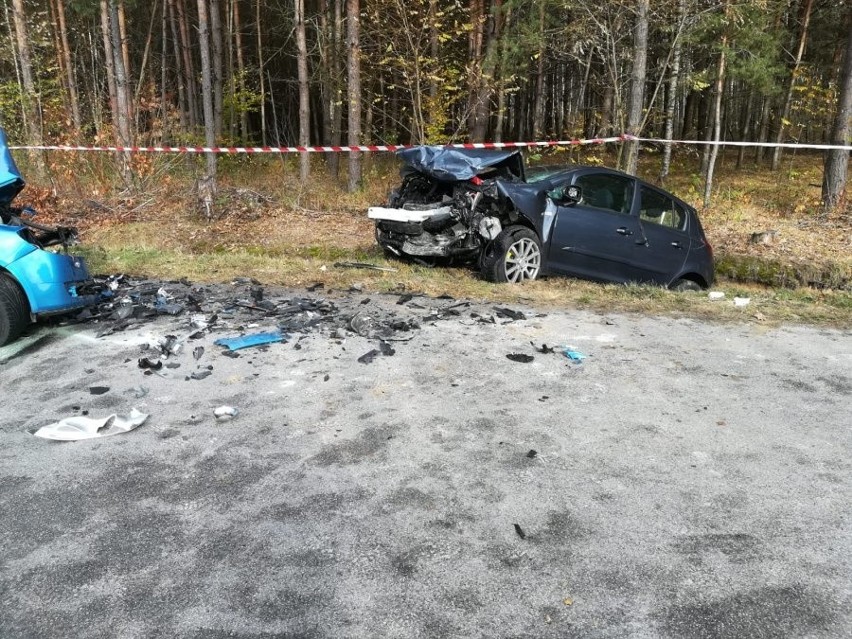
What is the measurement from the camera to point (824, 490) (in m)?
3.17

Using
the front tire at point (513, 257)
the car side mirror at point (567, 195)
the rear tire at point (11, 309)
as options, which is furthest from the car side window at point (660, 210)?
the rear tire at point (11, 309)

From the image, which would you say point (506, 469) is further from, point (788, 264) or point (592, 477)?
point (788, 264)

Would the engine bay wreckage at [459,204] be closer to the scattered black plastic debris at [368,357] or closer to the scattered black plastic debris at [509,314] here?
the scattered black plastic debris at [509,314]

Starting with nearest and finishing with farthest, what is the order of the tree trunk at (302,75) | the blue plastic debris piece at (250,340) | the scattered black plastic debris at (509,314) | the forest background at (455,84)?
1. the blue plastic debris piece at (250,340)
2. the scattered black plastic debris at (509,314)
3. the forest background at (455,84)
4. the tree trunk at (302,75)

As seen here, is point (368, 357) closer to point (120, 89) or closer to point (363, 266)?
point (363, 266)

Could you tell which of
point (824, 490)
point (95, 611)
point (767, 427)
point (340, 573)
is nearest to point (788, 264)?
point (767, 427)

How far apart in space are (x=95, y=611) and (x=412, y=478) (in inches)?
60.0

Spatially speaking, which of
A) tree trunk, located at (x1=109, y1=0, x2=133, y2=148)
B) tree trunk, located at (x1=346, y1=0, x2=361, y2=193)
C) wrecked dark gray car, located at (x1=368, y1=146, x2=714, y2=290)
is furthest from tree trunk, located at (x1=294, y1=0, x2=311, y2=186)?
wrecked dark gray car, located at (x1=368, y1=146, x2=714, y2=290)

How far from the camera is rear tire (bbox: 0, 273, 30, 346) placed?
17.6 ft

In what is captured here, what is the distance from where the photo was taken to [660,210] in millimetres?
8438

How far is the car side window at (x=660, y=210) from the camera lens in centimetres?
823

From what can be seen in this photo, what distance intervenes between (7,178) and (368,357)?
12.4 ft

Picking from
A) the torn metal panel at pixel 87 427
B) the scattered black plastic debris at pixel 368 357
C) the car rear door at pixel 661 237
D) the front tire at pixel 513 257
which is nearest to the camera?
the torn metal panel at pixel 87 427

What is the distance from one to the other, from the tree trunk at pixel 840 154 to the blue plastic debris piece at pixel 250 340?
38.9 ft
